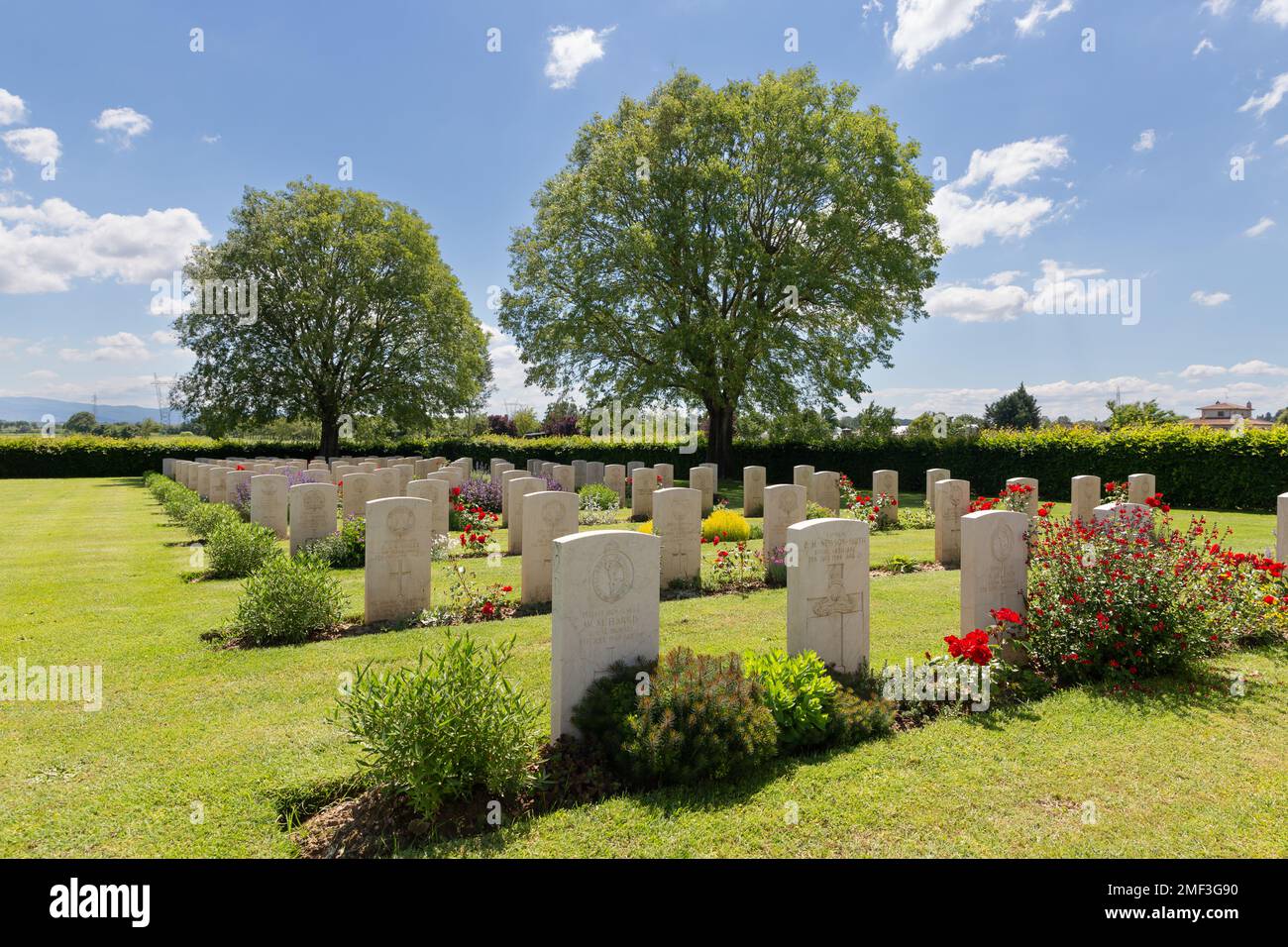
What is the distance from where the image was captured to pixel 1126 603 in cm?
584

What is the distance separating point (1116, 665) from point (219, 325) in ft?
121

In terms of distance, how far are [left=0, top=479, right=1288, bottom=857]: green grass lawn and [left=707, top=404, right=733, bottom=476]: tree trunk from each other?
19.6 m

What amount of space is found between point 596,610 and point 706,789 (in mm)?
1426

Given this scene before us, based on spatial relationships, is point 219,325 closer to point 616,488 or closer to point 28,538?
point 28,538

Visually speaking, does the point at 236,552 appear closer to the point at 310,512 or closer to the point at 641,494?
the point at 310,512

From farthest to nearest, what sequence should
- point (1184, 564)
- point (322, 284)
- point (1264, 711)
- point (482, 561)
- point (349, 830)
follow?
point (322, 284), point (482, 561), point (1184, 564), point (1264, 711), point (349, 830)

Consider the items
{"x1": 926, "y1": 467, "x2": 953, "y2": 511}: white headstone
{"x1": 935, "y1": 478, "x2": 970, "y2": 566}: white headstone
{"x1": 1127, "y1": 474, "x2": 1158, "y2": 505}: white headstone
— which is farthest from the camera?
{"x1": 926, "y1": 467, "x2": 953, "y2": 511}: white headstone

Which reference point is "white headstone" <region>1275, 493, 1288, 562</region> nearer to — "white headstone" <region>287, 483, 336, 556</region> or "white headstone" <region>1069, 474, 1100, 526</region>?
"white headstone" <region>1069, 474, 1100, 526</region>

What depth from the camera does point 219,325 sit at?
32.5 m

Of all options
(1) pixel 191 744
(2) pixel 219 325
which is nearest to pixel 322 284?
(2) pixel 219 325

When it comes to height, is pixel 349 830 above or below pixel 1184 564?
below

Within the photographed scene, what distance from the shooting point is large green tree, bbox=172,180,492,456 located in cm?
3167

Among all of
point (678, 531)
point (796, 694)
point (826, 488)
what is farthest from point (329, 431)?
point (796, 694)

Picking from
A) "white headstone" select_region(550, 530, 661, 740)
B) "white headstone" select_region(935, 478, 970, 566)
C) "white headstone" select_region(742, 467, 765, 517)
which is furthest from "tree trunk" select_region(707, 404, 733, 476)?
"white headstone" select_region(550, 530, 661, 740)
